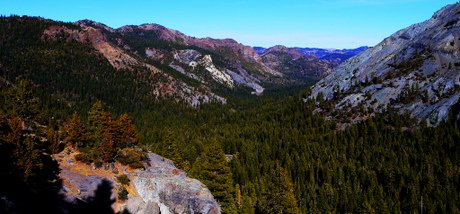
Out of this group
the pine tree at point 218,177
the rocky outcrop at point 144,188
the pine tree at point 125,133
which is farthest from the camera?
the pine tree at point 125,133

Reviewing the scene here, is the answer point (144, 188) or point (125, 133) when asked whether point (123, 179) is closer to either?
point (144, 188)

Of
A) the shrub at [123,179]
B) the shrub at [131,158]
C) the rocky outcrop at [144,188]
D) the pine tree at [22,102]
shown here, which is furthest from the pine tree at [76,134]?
the shrub at [123,179]

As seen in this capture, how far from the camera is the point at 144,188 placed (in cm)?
5903

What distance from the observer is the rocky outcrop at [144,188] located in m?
53.5

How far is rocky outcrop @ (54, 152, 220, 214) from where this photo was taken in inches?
2108

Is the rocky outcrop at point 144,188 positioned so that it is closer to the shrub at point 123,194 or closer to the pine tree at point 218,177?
the shrub at point 123,194

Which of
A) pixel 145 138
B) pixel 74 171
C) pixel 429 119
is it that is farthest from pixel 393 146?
pixel 74 171

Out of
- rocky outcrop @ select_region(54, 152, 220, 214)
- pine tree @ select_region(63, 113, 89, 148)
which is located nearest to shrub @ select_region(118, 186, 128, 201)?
rocky outcrop @ select_region(54, 152, 220, 214)

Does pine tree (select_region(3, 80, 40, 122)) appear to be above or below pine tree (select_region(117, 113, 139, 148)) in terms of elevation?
above

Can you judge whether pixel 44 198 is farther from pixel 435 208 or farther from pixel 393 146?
pixel 393 146

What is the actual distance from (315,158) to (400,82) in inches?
3151

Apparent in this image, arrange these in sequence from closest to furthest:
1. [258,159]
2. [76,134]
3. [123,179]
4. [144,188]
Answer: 1. [123,179]
2. [144,188]
3. [76,134]
4. [258,159]

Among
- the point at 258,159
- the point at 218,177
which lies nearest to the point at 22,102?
the point at 218,177

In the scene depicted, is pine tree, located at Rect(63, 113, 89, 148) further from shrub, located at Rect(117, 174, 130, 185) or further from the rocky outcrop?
shrub, located at Rect(117, 174, 130, 185)
